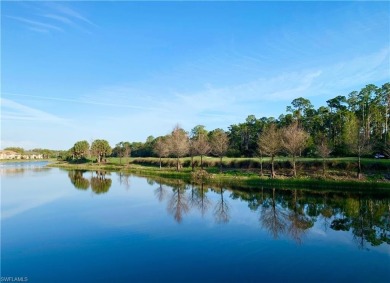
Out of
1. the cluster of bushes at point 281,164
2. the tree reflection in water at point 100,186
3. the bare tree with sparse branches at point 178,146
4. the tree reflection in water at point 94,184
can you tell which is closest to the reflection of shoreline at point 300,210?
the tree reflection in water at point 100,186

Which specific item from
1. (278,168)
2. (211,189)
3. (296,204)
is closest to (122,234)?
(296,204)

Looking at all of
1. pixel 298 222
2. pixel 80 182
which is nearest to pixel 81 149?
pixel 80 182

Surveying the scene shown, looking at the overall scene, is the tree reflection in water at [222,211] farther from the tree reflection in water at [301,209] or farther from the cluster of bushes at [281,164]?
the cluster of bushes at [281,164]

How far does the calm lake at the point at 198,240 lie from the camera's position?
11.7m

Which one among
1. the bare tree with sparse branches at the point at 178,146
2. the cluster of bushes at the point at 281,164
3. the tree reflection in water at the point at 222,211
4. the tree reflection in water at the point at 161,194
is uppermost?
the bare tree with sparse branches at the point at 178,146

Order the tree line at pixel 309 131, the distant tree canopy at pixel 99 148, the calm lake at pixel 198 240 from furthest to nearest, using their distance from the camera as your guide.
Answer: the distant tree canopy at pixel 99 148 < the tree line at pixel 309 131 < the calm lake at pixel 198 240

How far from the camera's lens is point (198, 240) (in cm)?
1608

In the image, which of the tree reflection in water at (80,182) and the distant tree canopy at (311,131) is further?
the distant tree canopy at (311,131)

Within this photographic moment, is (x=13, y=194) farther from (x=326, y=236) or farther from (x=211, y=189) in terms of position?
(x=326, y=236)

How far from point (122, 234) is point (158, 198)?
13.9 meters

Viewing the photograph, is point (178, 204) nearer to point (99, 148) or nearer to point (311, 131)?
point (311, 131)

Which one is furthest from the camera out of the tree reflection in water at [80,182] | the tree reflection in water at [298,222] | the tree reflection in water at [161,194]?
the tree reflection in water at [80,182]

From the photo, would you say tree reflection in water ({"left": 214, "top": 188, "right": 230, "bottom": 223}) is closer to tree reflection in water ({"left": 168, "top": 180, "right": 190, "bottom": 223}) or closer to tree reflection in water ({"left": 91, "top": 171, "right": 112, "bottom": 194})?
tree reflection in water ({"left": 168, "top": 180, "right": 190, "bottom": 223})

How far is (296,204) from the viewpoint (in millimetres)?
26625
